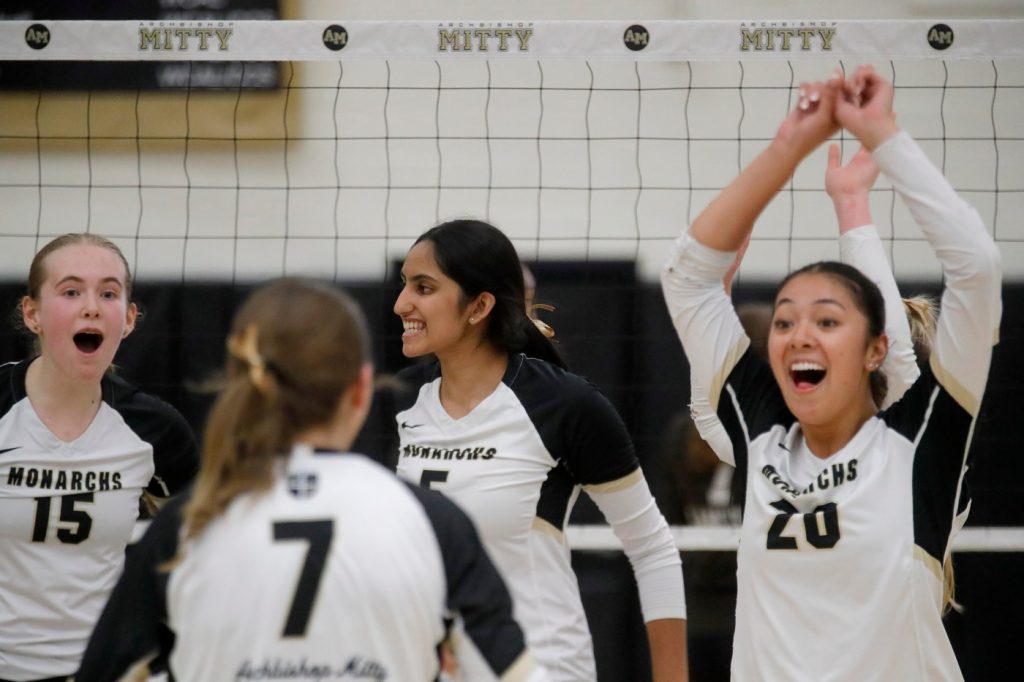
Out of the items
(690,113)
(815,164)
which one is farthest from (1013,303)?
(690,113)

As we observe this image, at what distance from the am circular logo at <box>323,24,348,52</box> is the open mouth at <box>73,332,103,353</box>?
1.40 meters

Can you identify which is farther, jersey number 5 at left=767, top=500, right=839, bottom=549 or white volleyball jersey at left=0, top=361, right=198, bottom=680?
white volleyball jersey at left=0, top=361, right=198, bottom=680

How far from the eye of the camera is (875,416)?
2.49m

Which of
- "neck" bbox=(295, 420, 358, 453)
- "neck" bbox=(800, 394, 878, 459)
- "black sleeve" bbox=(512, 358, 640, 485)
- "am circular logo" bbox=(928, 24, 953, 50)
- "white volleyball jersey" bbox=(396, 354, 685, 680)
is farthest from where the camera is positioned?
"am circular logo" bbox=(928, 24, 953, 50)

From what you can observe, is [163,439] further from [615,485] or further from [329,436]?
[329,436]

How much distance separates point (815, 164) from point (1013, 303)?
1.26 meters

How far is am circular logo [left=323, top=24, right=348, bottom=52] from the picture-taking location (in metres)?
4.14

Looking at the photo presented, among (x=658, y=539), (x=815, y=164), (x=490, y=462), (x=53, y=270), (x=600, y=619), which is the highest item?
(x=815, y=164)

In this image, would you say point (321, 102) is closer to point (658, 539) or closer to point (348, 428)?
point (658, 539)

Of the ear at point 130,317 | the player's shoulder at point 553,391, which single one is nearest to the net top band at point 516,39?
the ear at point 130,317

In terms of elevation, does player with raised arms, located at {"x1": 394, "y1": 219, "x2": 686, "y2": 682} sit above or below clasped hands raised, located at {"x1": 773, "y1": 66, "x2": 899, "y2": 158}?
below

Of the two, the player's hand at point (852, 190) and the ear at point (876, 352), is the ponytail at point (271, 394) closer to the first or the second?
the ear at point (876, 352)

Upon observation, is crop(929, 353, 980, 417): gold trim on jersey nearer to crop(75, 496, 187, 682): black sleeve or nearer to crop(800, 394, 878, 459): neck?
crop(800, 394, 878, 459): neck

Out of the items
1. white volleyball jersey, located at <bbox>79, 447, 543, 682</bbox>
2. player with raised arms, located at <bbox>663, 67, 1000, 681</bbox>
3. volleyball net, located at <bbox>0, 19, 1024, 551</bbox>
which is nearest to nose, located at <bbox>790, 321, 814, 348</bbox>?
player with raised arms, located at <bbox>663, 67, 1000, 681</bbox>
